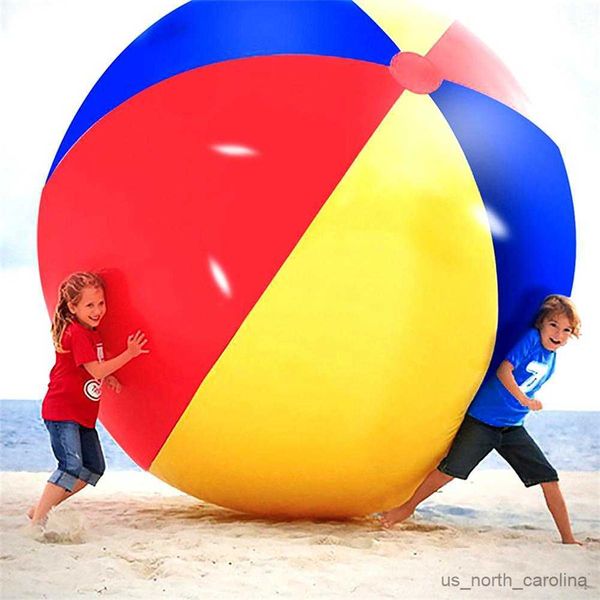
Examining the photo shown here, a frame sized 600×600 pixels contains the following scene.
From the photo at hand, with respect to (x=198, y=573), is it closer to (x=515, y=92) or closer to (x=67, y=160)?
(x=67, y=160)

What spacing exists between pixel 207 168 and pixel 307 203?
356 mm

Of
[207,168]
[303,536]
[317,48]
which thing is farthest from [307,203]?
[303,536]

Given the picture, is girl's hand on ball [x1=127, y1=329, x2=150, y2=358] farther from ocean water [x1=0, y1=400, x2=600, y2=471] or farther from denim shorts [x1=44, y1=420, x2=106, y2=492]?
ocean water [x1=0, y1=400, x2=600, y2=471]

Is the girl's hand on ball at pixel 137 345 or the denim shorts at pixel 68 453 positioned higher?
the girl's hand on ball at pixel 137 345

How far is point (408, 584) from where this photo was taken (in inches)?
104

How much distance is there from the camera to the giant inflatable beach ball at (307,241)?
295 centimetres

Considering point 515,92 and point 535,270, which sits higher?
point 515,92

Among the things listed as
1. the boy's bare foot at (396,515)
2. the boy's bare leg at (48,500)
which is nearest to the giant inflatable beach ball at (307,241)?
the boy's bare foot at (396,515)

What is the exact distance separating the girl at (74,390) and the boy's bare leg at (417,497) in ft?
3.56

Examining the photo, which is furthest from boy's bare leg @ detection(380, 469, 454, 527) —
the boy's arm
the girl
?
the girl

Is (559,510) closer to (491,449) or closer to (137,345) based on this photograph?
(491,449)

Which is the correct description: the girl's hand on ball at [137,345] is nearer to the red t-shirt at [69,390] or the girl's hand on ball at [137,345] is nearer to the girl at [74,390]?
the girl at [74,390]

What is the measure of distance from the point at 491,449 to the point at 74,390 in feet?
4.94

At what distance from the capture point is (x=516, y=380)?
3.27m
